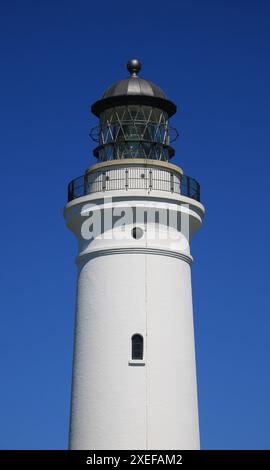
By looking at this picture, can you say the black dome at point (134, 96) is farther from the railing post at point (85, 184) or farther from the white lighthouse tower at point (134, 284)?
the railing post at point (85, 184)

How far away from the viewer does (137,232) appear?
36.8 m

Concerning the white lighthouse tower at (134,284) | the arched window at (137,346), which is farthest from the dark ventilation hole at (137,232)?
the arched window at (137,346)

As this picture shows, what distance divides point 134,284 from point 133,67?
6580mm

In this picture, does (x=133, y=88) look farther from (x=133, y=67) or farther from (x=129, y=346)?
(x=129, y=346)

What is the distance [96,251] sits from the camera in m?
36.9

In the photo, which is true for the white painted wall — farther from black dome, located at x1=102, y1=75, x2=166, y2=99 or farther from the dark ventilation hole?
black dome, located at x1=102, y1=75, x2=166, y2=99

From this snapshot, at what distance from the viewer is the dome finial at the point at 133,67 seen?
1531 inches

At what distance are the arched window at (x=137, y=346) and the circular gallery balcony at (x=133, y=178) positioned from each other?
402 centimetres

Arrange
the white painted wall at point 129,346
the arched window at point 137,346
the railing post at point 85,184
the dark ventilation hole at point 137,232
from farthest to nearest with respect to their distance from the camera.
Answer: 1. the railing post at point 85,184
2. the dark ventilation hole at point 137,232
3. the arched window at point 137,346
4. the white painted wall at point 129,346

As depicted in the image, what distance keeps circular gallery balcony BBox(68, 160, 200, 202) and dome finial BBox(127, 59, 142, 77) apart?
3.10 metres

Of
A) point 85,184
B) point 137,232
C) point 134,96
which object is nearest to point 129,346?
point 137,232

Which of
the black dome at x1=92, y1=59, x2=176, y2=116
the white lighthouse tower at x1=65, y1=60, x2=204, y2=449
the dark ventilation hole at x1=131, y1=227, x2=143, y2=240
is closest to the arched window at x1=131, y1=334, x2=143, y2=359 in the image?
the white lighthouse tower at x1=65, y1=60, x2=204, y2=449

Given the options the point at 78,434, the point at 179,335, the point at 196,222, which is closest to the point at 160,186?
the point at 196,222
